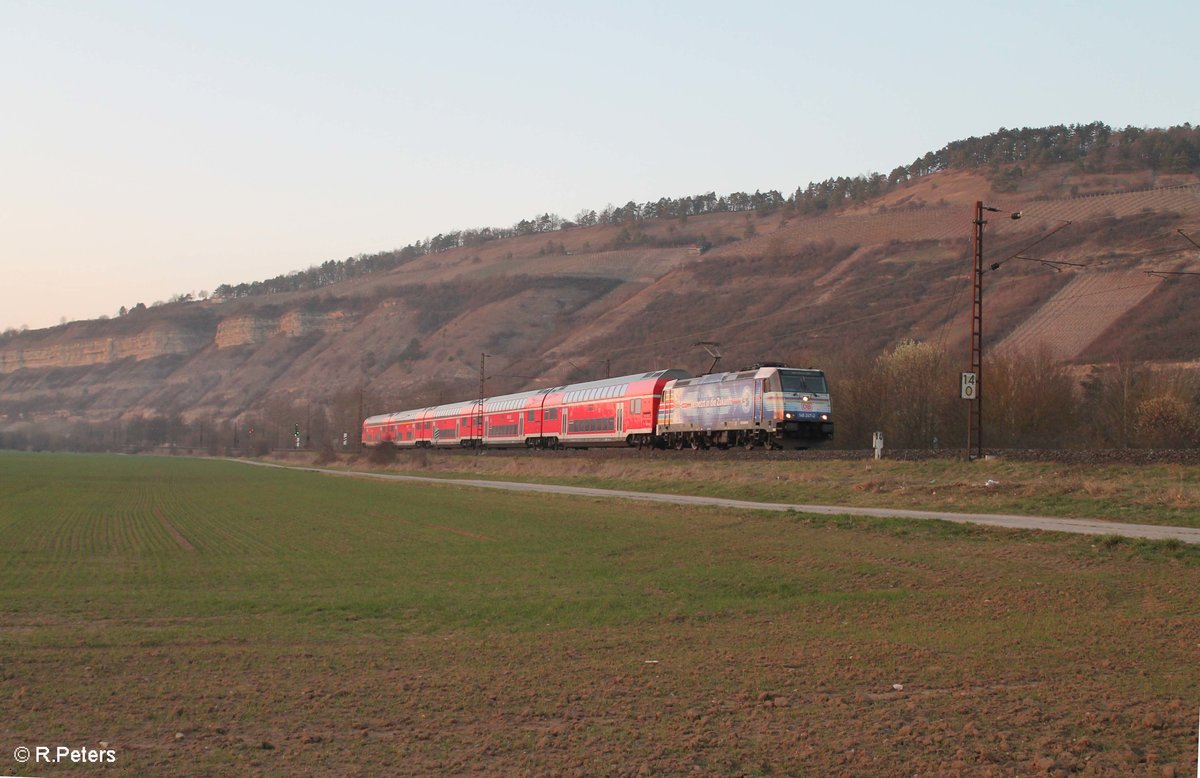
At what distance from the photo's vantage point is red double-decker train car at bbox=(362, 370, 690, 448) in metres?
55.4

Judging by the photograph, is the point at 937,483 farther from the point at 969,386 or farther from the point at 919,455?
the point at 919,455

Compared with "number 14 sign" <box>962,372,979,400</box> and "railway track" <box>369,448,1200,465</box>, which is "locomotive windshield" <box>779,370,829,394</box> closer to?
"railway track" <box>369,448,1200,465</box>

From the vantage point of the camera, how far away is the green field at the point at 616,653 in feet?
29.5

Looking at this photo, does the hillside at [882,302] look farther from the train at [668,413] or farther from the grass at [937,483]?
the grass at [937,483]

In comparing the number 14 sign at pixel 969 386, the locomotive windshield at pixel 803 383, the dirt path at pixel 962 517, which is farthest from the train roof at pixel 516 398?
the number 14 sign at pixel 969 386

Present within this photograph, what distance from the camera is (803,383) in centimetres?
4412

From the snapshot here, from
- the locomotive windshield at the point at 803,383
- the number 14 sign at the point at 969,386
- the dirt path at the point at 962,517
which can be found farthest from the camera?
the locomotive windshield at the point at 803,383

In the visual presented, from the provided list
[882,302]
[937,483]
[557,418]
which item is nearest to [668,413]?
[557,418]

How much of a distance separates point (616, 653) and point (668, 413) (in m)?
39.7

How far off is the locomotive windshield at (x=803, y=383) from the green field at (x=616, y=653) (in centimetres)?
1792

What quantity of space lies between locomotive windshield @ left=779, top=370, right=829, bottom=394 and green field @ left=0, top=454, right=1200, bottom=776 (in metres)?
17.9

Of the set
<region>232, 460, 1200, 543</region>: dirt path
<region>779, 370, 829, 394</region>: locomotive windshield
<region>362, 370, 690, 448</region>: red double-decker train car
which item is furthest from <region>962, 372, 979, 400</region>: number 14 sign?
<region>362, 370, 690, 448</region>: red double-decker train car

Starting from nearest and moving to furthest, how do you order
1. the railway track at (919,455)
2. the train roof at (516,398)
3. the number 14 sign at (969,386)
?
the railway track at (919,455) < the number 14 sign at (969,386) < the train roof at (516,398)

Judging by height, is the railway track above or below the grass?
above
